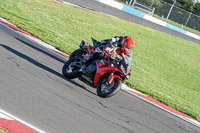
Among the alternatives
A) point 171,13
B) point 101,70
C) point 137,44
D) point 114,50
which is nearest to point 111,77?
point 101,70

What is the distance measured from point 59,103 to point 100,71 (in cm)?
213

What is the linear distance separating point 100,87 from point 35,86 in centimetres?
194

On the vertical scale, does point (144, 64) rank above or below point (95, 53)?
below

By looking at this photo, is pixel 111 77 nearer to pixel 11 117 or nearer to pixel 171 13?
pixel 11 117

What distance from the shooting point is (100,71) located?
923 centimetres

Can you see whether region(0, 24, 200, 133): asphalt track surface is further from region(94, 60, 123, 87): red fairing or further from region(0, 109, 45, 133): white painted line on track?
region(94, 60, 123, 87): red fairing

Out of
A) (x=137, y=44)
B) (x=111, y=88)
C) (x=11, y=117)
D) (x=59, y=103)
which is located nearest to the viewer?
(x=11, y=117)

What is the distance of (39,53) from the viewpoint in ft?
37.7

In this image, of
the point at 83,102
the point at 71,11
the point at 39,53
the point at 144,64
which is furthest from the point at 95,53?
the point at 71,11

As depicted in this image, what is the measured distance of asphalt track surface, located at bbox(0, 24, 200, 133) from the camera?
21.1 feet

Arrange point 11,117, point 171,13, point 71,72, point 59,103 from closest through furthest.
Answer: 1. point 11,117
2. point 59,103
3. point 71,72
4. point 171,13

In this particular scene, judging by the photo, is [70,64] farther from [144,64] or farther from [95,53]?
[144,64]

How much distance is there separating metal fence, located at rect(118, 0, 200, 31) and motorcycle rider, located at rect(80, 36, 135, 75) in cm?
3329

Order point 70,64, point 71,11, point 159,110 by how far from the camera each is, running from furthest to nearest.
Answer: point 71,11 < point 159,110 < point 70,64
